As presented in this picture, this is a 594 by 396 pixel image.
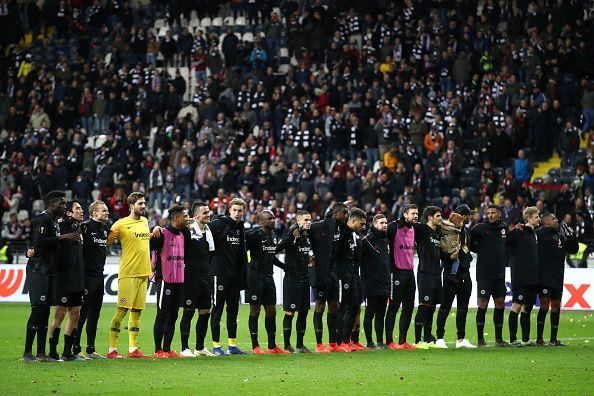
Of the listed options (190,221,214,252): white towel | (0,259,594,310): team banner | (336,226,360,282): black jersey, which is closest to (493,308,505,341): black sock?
(336,226,360,282): black jersey

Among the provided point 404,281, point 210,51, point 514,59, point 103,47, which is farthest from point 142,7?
point 404,281

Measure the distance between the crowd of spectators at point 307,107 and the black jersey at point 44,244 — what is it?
15.8 metres

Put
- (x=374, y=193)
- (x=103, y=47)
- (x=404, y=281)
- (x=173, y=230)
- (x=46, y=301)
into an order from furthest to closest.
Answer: (x=103, y=47) < (x=374, y=193) < (x=404, y=281) < (x=173, y=230) < (x=46, y=301)

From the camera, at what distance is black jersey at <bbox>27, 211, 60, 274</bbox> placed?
17.1 meters

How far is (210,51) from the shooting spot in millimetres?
43469

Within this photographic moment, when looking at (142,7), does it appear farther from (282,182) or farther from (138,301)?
(138,301)

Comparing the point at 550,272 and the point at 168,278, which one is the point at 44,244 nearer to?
the point at 168,278

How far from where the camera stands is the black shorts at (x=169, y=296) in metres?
18.2

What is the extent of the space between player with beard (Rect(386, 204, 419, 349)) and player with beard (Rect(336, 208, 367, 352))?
73 centimetres

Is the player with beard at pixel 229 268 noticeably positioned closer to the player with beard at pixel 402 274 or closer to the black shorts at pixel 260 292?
the black shorts at pixel 260 292

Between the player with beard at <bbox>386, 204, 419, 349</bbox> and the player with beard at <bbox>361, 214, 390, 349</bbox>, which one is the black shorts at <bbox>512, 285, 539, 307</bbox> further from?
the player with beard at <bbox>361, 214, 390, 349</bbox>

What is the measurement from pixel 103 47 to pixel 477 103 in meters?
16.7

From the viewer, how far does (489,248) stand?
2078 cm

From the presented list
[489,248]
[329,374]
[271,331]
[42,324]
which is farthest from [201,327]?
[489,248]
